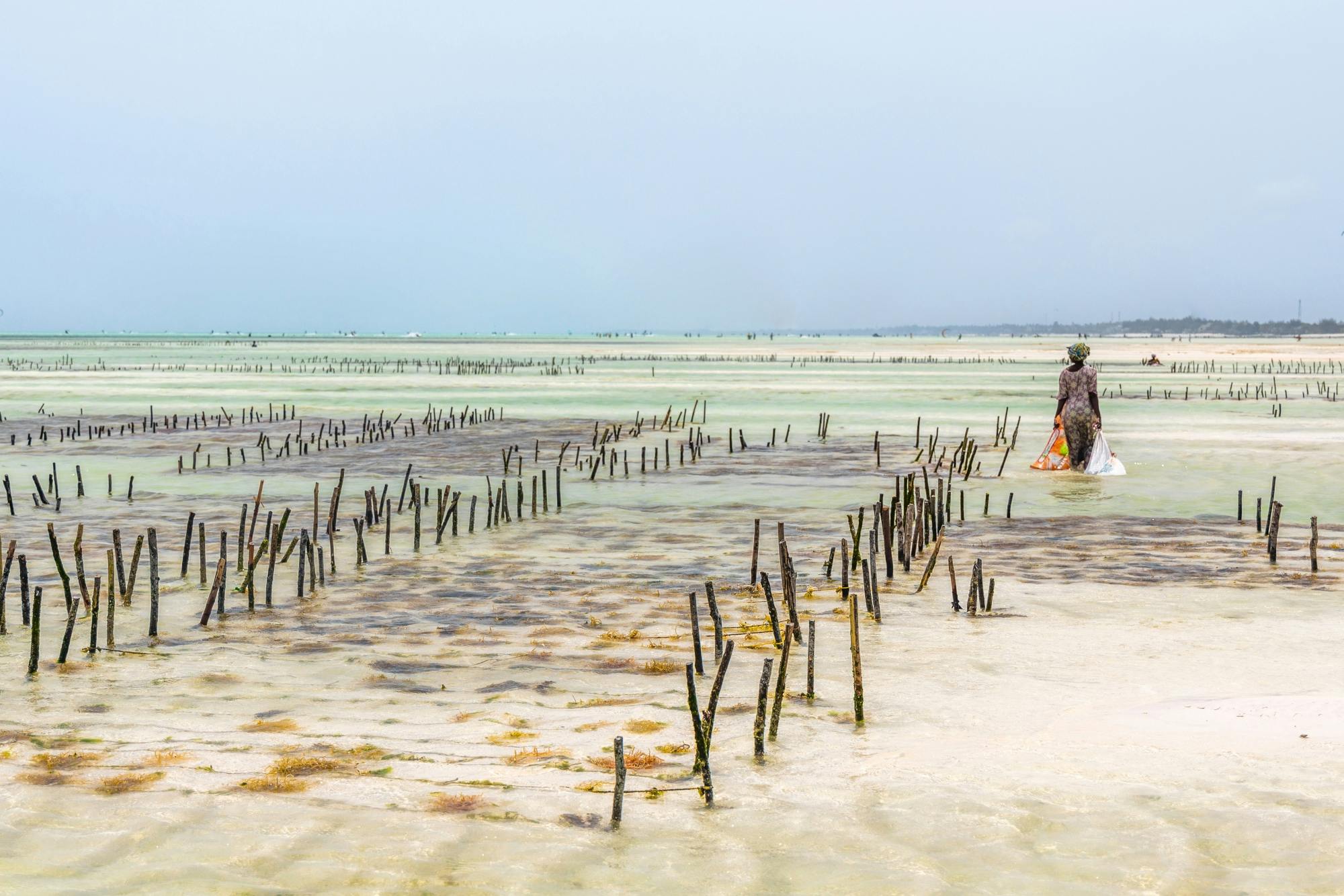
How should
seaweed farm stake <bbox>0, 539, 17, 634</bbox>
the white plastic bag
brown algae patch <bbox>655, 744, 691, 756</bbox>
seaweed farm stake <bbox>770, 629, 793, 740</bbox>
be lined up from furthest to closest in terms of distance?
the white plastic bag
seaweed farm stake <bbox>0, 539, 17, 634</bbox>
seaweed farm stake <bbox>770, 629, 793, 740</bbox>
brown algae patch <bbox>655, 744, 691, 756</bbox>

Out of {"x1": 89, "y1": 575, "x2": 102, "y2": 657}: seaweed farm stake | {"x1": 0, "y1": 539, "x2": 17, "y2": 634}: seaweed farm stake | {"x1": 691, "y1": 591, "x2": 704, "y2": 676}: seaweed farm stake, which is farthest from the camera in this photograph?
{"x1": 0, "y1": 539, "x2": 17, "y2": 634}: seaweed farm stake

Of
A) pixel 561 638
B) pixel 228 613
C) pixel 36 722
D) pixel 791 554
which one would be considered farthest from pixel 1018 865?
pixel 791 554

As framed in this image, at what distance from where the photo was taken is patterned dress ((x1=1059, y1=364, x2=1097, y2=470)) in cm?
1831

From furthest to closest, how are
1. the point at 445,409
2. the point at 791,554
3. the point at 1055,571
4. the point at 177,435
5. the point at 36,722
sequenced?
the point at 445,409, the point at 177,435, the point at 791,554, the point at 1055,571, the point at 36,722

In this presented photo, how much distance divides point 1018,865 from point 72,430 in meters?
24.9

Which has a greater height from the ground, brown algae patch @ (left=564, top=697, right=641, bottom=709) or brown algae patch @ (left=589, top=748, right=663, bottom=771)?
brown algae patch @ (left=589, top=748, right=663, bottom=771)

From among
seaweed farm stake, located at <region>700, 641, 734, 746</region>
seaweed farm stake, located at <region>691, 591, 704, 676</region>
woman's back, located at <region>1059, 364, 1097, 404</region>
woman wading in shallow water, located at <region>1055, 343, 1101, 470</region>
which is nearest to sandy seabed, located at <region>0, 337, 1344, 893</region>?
seaweed farm stake, located at <region>691, 591, 704, 676</region>

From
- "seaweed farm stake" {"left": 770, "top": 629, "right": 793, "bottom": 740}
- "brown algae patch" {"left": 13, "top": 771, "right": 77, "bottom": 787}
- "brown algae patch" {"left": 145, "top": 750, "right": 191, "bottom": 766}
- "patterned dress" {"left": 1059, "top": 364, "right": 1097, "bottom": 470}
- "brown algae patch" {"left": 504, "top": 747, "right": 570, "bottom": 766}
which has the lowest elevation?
"brown algae patch" {"left": 13, "top": 771, "right": 77, "bottom": 787}

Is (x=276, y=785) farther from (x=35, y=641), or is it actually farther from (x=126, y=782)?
(x=35, y=641)

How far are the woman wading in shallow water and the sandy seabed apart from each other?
1.41 meters

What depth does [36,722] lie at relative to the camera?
6.61 m

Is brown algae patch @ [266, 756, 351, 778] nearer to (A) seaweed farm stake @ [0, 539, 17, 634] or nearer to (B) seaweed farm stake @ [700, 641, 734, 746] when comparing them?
(B) seaweed farm stake @ [700, 641, 734, 746]

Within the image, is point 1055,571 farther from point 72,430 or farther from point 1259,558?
point 72,430

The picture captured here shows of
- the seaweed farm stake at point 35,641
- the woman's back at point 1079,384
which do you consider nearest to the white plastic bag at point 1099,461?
the woman's back at point 1079,384
